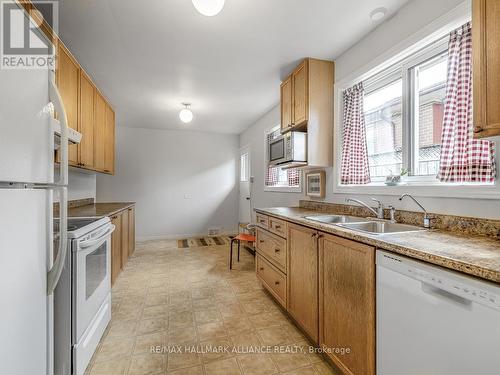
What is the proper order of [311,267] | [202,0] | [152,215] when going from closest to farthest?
[202,0] < [311,267] < [152,215]

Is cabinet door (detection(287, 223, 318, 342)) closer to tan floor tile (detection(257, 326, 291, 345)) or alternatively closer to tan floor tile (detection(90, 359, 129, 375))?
tan floor tile (detection(257, 326, 291, 345))

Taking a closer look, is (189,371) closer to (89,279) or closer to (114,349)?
(114,349)

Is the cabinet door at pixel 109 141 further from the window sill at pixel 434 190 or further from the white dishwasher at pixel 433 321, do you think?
the white dishwasher at pixel 433 321

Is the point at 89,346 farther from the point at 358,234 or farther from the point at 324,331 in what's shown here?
the point at 358,234

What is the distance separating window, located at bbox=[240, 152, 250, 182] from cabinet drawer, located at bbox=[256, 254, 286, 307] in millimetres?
3076

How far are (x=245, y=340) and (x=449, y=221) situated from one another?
1672 mm

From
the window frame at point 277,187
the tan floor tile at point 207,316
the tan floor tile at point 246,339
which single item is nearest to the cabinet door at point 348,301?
the tan floor tile at point 246,339

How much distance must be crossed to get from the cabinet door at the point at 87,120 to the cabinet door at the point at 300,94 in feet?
7.51

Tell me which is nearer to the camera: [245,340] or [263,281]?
[245,340]

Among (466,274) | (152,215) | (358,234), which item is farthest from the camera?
(152,215)

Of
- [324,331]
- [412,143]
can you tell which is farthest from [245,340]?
[412,143]

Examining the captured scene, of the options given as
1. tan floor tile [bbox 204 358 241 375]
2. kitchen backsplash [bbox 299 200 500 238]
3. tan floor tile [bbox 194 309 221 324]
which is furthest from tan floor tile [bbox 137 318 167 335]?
kitchen backsplash [bbox 299 200 500 238]

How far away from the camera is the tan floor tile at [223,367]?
5.22 feet

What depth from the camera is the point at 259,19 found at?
77.5 inches
